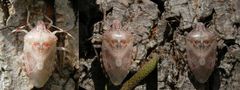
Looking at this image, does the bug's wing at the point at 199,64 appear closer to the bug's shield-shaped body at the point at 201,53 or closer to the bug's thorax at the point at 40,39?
the bug's shield-shaped body at the point at 201,53

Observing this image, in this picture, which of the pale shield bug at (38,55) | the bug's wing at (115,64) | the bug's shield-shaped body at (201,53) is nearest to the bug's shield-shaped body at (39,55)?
the pale shield bug at (38,55)

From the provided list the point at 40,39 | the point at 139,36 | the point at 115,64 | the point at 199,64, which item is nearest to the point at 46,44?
the point at 40,39

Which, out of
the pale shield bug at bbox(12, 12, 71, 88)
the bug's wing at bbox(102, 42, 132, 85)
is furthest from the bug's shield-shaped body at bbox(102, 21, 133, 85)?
the pale shield bug at bbox(12, 12, 71, 88)

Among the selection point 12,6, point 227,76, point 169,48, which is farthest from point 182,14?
point 12,6

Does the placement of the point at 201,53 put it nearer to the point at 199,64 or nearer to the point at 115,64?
the point at 199,64

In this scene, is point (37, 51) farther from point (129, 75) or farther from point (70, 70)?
point (129, 75)

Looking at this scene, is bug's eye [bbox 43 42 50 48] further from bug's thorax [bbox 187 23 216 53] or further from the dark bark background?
bug's thorax [bbox 187 23 216 53]
